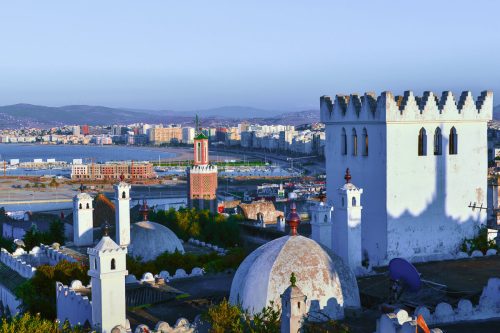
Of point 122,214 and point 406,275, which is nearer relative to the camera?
point 406,275

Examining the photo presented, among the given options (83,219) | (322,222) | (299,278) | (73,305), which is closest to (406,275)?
(299,278)

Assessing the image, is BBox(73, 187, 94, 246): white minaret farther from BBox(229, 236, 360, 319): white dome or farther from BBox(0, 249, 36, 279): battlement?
BBox(229, 236, 360, 319): white dome

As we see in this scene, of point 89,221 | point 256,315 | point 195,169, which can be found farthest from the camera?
point 195,169

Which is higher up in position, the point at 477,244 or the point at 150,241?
the point at 477,244

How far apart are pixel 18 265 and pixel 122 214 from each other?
467 cm

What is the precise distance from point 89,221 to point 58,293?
818 centimetres

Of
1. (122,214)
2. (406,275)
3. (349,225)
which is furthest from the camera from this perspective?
(122,214)

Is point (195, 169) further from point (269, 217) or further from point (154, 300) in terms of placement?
point (154, 300)

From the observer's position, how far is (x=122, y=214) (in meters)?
26.6

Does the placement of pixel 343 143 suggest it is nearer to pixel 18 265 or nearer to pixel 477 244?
pixel 477 244

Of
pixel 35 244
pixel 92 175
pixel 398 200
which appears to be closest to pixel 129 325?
pixel 398 200

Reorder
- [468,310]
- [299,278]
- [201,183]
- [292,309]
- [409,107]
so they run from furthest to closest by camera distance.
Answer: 1. [201,183]
2. [409,107]
3. [299,278]
4. [468,310]
5. [292,309]

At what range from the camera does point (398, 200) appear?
70.2 ft

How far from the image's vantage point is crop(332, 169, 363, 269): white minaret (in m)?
19.2
